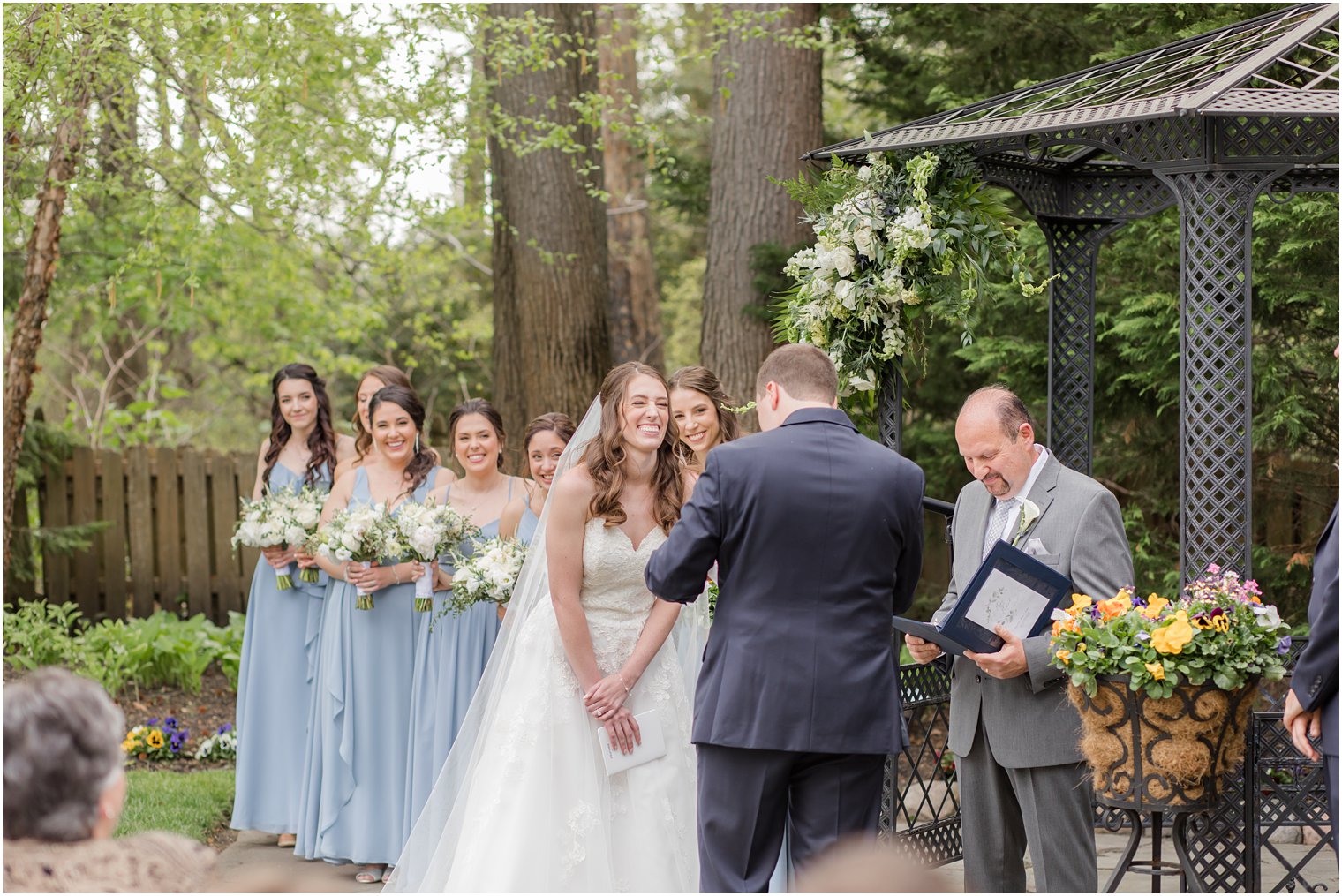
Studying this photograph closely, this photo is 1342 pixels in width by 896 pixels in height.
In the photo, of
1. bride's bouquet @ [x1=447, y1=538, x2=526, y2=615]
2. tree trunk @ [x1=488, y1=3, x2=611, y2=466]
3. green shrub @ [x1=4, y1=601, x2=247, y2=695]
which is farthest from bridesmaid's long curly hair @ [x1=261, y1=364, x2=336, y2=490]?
green shrub @ [x1=4, y1=601, x2=247, y2=695]

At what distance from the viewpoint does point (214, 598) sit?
1209 centimetres

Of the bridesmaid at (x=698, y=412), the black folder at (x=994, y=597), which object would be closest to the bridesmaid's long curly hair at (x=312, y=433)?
the bridesmaid at (x=698, y=412)

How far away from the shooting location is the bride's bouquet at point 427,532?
5738 mm

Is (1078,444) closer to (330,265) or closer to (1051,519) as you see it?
(1051,519)

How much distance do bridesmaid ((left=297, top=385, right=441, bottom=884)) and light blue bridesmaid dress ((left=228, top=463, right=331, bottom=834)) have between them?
29cm

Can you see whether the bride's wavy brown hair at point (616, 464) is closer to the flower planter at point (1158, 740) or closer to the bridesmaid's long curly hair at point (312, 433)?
the flower planter at point (1158, 740)

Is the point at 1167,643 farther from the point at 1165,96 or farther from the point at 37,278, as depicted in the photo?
the point at 37,278

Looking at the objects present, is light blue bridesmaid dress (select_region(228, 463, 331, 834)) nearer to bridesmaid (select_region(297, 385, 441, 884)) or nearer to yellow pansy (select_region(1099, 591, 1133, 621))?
bridesmaid (select_region(297, 385, 441, 884))

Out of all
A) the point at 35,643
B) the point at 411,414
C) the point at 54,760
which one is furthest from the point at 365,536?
the point at 35,643

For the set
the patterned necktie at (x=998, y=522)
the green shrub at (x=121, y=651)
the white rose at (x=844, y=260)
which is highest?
the white rose at (x=844, y=260)

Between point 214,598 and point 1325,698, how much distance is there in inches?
413

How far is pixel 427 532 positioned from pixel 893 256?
2.31 m

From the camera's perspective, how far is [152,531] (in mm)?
12008

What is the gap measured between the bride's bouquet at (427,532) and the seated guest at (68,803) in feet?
10.5
